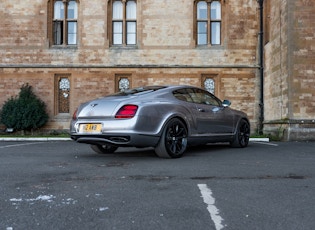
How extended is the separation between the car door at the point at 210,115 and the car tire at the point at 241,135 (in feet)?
1.07

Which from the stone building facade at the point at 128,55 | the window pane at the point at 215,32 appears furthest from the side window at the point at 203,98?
the window pane at the point at 215,32

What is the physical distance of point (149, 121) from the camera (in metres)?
6.36

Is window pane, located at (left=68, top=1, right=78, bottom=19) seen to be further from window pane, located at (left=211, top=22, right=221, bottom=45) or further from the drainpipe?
the drainpipe

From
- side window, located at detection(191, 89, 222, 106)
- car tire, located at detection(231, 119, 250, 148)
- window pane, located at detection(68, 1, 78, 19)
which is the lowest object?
car tire, located at detection(231, 119, 250, 148)

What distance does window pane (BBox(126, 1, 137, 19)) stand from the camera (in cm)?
1719

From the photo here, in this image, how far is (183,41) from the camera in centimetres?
1667

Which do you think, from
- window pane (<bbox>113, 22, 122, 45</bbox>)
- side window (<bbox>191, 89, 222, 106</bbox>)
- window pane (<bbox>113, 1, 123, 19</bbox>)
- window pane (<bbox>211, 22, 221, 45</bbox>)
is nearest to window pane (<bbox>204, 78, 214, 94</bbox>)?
window pane (<bbox>211, 22, 221, 45</bbox>)

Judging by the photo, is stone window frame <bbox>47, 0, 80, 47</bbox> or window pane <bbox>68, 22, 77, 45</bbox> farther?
window pane <bbox>68, 22, 77, 45</bbox>

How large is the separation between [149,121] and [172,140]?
639mm

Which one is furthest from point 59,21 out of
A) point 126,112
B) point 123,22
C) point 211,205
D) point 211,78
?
point 211,205

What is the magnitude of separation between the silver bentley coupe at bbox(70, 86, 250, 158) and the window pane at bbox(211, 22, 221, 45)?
9834mm

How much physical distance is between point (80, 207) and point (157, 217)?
71 cm

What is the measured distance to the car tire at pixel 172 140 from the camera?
657cm

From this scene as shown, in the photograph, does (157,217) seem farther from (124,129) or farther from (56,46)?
(56,46)
